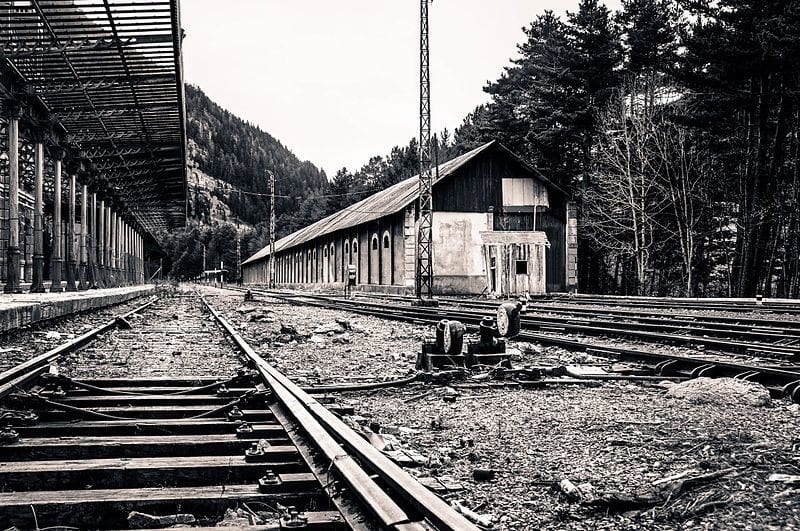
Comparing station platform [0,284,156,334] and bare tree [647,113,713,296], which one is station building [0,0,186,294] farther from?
bare tree [647,113,713,296]

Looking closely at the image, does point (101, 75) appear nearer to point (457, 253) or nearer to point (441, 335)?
point (457, 253)

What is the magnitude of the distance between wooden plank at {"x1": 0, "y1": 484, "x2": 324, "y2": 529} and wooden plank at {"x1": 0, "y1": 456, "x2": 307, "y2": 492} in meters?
0.21

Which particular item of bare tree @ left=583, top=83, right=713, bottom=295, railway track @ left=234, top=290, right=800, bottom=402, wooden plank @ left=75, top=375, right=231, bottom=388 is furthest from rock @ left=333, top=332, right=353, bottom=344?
bare tree @ left=583, top=83, right=713, bottom=295

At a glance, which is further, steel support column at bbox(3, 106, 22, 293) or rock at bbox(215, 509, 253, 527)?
steel support column at bbox(3, 106, 22, 293)

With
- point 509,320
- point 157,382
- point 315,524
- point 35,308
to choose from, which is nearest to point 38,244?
point 35,308

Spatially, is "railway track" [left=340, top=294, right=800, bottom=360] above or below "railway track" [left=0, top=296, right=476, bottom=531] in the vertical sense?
below

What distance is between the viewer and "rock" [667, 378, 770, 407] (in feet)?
18.6

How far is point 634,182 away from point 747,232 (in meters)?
8.21

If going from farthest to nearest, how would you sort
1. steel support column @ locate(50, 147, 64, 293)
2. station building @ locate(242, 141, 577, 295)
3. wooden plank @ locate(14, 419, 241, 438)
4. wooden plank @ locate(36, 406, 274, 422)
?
1. station building @ locate(242, 141, 577, 295)
2. steel support column @ locate(50, 147, 64, 293)
3. wooden plank @ locate(36, 406, 274, 422)
4. wooden plank @ locate(14, 419, 241, 438)

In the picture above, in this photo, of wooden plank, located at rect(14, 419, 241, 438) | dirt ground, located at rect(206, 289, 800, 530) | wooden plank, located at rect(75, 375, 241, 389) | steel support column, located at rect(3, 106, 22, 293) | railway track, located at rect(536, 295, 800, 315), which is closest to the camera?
dirt ground, located at rect(206, 289, 800, 530)

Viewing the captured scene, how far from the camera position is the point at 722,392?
19.0 feet

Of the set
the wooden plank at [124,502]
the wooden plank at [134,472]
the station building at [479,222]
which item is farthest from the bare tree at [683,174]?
the wooden plank at [124,502]

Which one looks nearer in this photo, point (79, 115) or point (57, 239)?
point (57, 239)

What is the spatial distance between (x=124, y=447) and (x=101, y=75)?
23.2 metres
